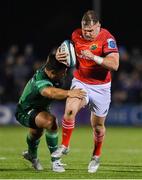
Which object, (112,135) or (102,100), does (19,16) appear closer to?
(112,135)

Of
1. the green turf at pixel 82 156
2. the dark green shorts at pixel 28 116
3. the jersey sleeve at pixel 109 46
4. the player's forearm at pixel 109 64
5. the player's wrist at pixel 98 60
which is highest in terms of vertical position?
the jersey sleeve at pixel 109 46

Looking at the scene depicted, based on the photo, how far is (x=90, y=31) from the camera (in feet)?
36.7

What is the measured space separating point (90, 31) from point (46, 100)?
1.16 m

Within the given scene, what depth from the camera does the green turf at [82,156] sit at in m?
10.8

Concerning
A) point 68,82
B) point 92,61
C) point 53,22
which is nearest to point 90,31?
point 92,61

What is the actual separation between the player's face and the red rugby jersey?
0.30 ft

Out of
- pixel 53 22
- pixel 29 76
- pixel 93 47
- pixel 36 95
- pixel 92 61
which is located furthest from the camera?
pixel 53 22

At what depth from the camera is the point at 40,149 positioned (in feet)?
52.6

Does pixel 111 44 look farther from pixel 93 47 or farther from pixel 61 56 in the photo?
pixel 61 56

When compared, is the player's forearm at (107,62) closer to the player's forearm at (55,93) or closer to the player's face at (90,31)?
the player's face at (90,31)

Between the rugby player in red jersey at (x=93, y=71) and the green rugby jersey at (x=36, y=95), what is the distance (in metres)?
0.42

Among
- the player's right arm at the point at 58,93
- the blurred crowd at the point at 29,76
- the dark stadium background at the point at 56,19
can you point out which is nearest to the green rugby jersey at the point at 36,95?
the player's right arm at the point at 58,93

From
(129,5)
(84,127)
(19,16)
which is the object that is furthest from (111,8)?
(84,127)

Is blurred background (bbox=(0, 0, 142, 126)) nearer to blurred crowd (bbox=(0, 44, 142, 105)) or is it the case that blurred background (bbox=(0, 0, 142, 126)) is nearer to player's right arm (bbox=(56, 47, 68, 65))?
blurred crowd (bbox=(0, 44, 142, 105))
